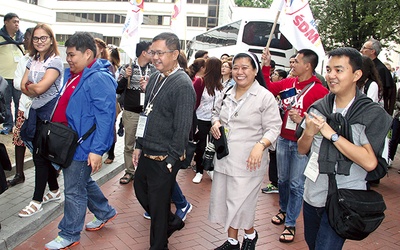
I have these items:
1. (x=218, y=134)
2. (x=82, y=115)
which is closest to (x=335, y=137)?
(x=218, y=134)

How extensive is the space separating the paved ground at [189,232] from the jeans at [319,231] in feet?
4.47

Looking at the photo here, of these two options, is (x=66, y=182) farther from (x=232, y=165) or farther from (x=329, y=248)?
(x=329, y=248)

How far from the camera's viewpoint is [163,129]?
11.6 feet

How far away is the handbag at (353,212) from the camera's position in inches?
96.7

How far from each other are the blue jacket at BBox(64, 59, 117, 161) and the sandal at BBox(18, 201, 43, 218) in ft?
3.69

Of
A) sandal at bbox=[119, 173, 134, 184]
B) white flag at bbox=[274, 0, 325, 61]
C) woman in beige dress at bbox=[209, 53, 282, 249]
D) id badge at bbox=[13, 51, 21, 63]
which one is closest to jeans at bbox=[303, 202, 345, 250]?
woman in beige dress at bbox=[209, 53, 282, 249]

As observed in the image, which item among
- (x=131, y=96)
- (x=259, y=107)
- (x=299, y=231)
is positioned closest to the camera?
(x=259, y=107)

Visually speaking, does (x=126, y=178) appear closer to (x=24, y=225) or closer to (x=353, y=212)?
(x=24, y=225)

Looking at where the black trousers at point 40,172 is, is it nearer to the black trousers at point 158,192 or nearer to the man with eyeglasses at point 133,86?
the black trousers at point 158,192

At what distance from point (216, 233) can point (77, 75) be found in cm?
234

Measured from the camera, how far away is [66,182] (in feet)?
12.0

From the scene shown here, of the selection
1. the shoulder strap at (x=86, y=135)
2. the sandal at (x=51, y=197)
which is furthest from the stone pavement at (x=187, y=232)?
the shoulder strap at (x=86, y=135)

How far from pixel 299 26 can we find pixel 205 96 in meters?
2.23

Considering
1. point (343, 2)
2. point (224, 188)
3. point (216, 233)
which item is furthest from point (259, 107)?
point (343, 2)
